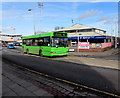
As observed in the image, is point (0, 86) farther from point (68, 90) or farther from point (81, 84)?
point (81, 84)

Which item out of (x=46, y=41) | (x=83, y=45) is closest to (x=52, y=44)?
(x=46, y=41)

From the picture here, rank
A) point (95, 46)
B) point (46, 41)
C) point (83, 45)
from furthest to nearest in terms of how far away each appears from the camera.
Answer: point (83, 45), point (95, 46), point (46, 41)

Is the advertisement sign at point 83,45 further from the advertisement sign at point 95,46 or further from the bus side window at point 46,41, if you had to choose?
the bus side window at point 46,41

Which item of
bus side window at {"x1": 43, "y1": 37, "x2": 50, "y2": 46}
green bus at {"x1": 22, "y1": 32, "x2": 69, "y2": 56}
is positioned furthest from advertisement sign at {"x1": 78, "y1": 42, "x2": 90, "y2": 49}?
bus side window at {"x1": 43, "y1": 37, "x2": 50, "y2": 46}

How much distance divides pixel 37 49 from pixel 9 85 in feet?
39.5

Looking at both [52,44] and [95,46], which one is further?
[95,46]

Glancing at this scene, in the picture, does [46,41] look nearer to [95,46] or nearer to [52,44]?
[52,44]

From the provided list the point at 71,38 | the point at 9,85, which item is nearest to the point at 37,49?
the point at 9,85

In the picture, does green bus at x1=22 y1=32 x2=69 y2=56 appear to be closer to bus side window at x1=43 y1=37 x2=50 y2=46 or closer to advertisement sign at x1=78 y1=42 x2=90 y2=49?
bus side window at x1=43 y1=37 x2=50 y2=46

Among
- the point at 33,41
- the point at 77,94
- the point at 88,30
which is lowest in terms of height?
the point at 77,94

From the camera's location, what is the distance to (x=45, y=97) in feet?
13.4

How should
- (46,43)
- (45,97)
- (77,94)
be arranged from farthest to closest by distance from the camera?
1. (46,43)
2. (77,94)
3. (45,97)

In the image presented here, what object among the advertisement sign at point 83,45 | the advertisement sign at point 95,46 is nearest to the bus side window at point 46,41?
the advertisement sign at point 83,45

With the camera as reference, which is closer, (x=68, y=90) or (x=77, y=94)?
(x=77, y=94)
